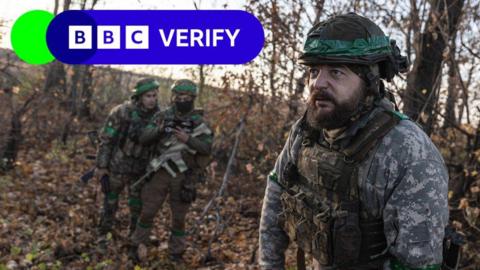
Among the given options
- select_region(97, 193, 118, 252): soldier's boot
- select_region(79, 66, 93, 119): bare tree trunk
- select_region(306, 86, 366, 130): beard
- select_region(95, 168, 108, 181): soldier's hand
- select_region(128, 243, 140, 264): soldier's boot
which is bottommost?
select_region(128, 243, 140, 264): soldier's boot

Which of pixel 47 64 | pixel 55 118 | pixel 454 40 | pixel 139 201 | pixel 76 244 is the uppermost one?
pixel 47 64

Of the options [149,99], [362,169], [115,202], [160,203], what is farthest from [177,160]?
[362,169]

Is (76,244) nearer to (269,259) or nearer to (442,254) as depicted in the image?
(269,259)

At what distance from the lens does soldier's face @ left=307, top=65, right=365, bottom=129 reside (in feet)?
6.48

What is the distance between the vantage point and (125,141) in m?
5.59

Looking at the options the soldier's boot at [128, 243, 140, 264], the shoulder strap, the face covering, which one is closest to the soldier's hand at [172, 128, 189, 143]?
the face covering

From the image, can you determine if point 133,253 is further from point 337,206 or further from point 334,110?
point 334,110

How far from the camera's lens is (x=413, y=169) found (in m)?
1.83

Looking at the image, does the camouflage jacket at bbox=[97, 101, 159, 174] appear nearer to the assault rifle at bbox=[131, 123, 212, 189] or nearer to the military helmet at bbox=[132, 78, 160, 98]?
the military helmet at bbox=[132, 78, 160, 98]

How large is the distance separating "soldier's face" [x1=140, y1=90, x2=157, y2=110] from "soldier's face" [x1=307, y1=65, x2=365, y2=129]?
3.65m

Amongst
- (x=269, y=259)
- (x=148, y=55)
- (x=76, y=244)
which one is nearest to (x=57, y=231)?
(x=76, y=244)

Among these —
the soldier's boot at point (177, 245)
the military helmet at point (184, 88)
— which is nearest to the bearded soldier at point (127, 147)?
the military helmet at point (184, 88)

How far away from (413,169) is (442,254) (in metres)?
0.46

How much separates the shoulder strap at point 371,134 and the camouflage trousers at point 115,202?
3.97 meters
